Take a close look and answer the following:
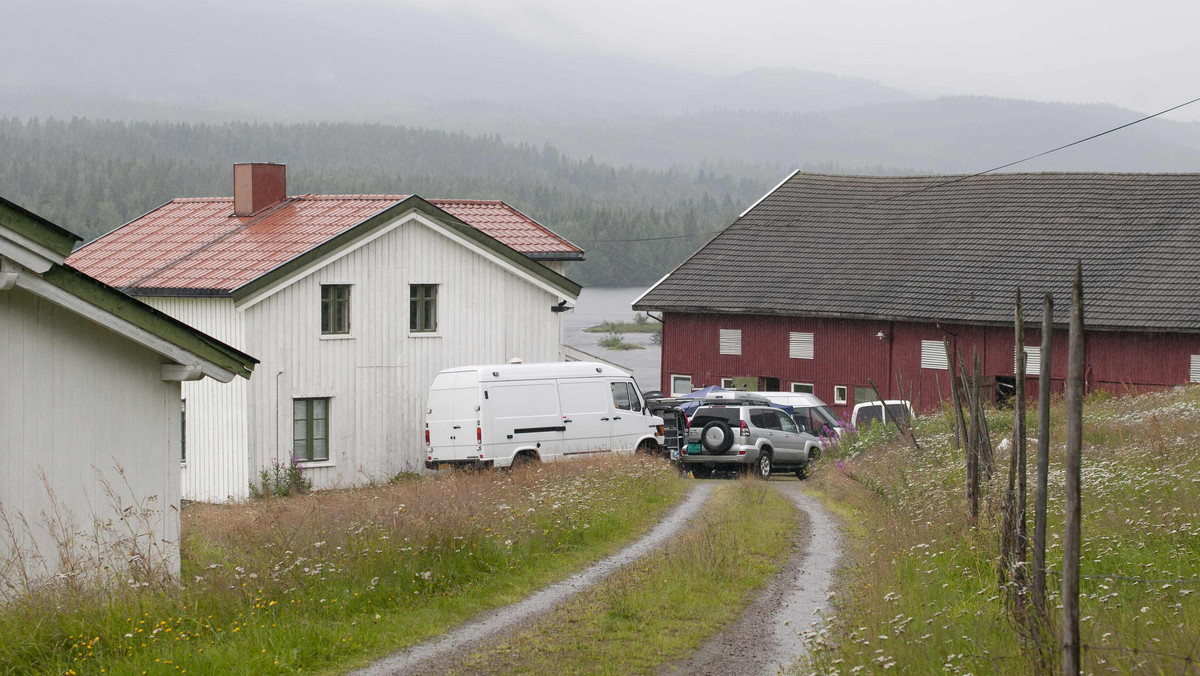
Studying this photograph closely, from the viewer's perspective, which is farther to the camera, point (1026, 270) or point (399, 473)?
point (1026, 270)

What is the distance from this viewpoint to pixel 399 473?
89.9 feet

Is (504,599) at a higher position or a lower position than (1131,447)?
lower

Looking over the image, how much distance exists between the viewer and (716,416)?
2730 centimetres

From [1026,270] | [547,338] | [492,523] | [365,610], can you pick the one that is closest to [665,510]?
[492,523]

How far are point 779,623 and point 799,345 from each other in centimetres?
3041

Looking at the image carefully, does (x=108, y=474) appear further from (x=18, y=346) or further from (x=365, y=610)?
(x=365, y=610)

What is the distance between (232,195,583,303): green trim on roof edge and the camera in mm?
25078

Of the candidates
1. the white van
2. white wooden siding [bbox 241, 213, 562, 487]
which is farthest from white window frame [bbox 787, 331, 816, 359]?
the white van

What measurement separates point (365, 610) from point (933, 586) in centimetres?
455

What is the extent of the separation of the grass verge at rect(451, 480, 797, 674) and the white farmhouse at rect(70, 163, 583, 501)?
40.3 feet

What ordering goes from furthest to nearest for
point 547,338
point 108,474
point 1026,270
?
point 1026,270 < point 547,338 < point 108,474

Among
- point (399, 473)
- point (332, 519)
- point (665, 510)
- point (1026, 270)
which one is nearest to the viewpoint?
point (332, 519)

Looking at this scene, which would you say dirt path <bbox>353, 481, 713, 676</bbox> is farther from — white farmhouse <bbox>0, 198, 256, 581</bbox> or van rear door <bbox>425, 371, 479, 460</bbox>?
van rear door <bbox>425, 371, 479, 460</bbox>

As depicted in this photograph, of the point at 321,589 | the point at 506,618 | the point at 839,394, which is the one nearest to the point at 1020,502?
the point at 506,618
